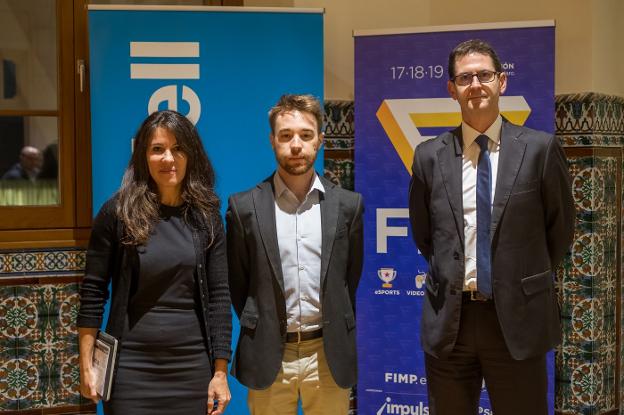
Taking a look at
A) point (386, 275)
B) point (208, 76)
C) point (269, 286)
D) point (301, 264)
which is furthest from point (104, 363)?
point (386, 275)

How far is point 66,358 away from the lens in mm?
3529

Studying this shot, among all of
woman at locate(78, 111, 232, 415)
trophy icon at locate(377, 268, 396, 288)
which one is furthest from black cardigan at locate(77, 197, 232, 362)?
trophy icon at locate(377, 268, 396, 288)

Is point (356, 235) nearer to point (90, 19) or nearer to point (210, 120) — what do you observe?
point (210, 120)

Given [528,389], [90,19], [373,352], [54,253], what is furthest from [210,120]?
[528,389]

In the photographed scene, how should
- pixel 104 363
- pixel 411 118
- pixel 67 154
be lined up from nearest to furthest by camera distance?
1. pixel 104 363
2. pixel 411 118
3. pixel 67 154

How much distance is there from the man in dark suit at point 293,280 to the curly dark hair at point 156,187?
13 cm

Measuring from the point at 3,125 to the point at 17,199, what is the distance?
0.38m

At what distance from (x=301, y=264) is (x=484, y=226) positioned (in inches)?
22.7

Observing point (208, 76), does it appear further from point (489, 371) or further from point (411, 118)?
point (489, 371)

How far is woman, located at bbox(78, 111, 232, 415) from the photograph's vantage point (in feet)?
6.66

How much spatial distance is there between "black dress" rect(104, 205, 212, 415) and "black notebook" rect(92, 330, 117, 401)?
0.03 m

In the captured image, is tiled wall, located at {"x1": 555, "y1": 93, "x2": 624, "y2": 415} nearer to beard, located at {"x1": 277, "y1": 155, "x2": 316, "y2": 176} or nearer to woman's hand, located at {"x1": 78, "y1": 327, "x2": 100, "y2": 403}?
beard, located at {"x1": 277, "y1": 155, "x2": 316, "y2": 176}

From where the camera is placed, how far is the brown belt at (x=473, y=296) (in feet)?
7.02

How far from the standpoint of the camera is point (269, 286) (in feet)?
7.06
